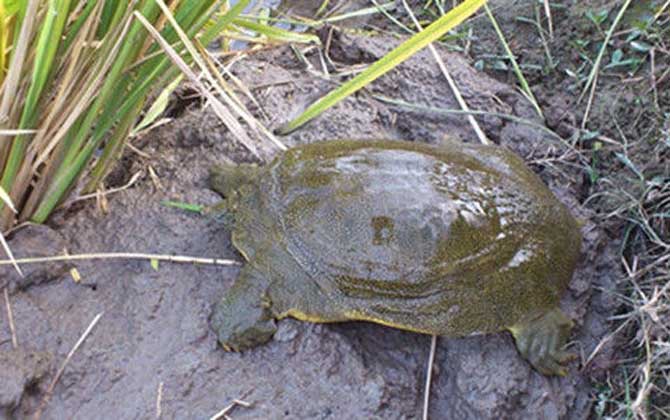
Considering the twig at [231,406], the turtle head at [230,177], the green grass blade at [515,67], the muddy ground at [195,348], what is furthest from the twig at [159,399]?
the green grass blade at [515,67]

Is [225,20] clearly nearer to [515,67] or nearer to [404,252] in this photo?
[404,252]

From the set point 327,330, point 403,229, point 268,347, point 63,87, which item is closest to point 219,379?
point 268,347

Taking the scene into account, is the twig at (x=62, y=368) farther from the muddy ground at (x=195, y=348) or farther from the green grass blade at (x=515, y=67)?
the green grass blade at (x=515, y=67)

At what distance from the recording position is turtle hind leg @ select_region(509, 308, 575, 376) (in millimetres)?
2076

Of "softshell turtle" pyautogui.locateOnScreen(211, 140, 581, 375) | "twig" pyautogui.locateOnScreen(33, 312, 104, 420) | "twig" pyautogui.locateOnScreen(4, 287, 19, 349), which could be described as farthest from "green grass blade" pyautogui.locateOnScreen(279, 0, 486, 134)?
"twig" pyautogui.locateOnScreen(4, 287, 19, 349)

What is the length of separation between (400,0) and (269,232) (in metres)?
Answer: 1.68

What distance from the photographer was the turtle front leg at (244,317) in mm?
2057

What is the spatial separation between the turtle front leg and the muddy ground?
4 centimetres

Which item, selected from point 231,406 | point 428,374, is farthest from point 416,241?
point 231,406

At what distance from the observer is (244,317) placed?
2.06 m

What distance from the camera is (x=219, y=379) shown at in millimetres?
2041

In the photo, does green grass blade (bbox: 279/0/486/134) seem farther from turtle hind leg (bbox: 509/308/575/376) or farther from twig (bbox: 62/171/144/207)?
turtle hind leg (bbox: 509/308/575/376)

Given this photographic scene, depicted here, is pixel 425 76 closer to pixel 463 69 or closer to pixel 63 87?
pixel 463 69

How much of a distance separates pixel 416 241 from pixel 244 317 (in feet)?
1.75
